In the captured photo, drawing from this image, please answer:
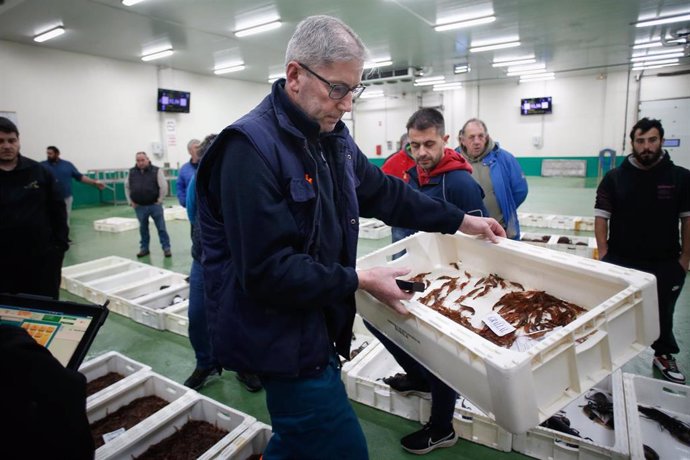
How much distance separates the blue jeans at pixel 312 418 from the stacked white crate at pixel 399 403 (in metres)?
1.21

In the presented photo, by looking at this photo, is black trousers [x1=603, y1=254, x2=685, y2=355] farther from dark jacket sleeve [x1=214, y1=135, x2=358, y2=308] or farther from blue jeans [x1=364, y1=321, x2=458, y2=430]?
dark jacket sleeve [x1=214, y1=135, x2=358, y2=308]

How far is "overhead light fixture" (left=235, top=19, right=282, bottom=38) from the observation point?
906 centimetres

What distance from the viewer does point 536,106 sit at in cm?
1728

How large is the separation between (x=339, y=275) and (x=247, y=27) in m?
9.79

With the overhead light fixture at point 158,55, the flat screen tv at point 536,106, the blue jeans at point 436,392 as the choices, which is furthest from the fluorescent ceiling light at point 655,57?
the blue jeans at point 436,392

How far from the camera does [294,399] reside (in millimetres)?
1245

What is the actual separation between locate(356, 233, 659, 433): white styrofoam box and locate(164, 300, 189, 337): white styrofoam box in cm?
248

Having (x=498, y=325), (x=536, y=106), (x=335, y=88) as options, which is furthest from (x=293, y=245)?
(x=536, y=106)

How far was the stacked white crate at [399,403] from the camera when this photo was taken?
222 cm

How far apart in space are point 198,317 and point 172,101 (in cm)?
1284

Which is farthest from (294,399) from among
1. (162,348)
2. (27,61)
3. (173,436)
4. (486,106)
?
(486,106)

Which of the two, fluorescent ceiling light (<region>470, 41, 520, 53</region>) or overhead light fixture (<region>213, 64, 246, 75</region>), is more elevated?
overhead light fixture (<region>213, 64, 246, 75</region>)

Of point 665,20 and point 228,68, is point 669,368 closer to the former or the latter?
point 665,20

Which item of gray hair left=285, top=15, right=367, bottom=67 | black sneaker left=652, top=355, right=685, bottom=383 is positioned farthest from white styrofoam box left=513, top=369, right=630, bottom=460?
gray hair left=285, top=15, right=367, bottom=67
